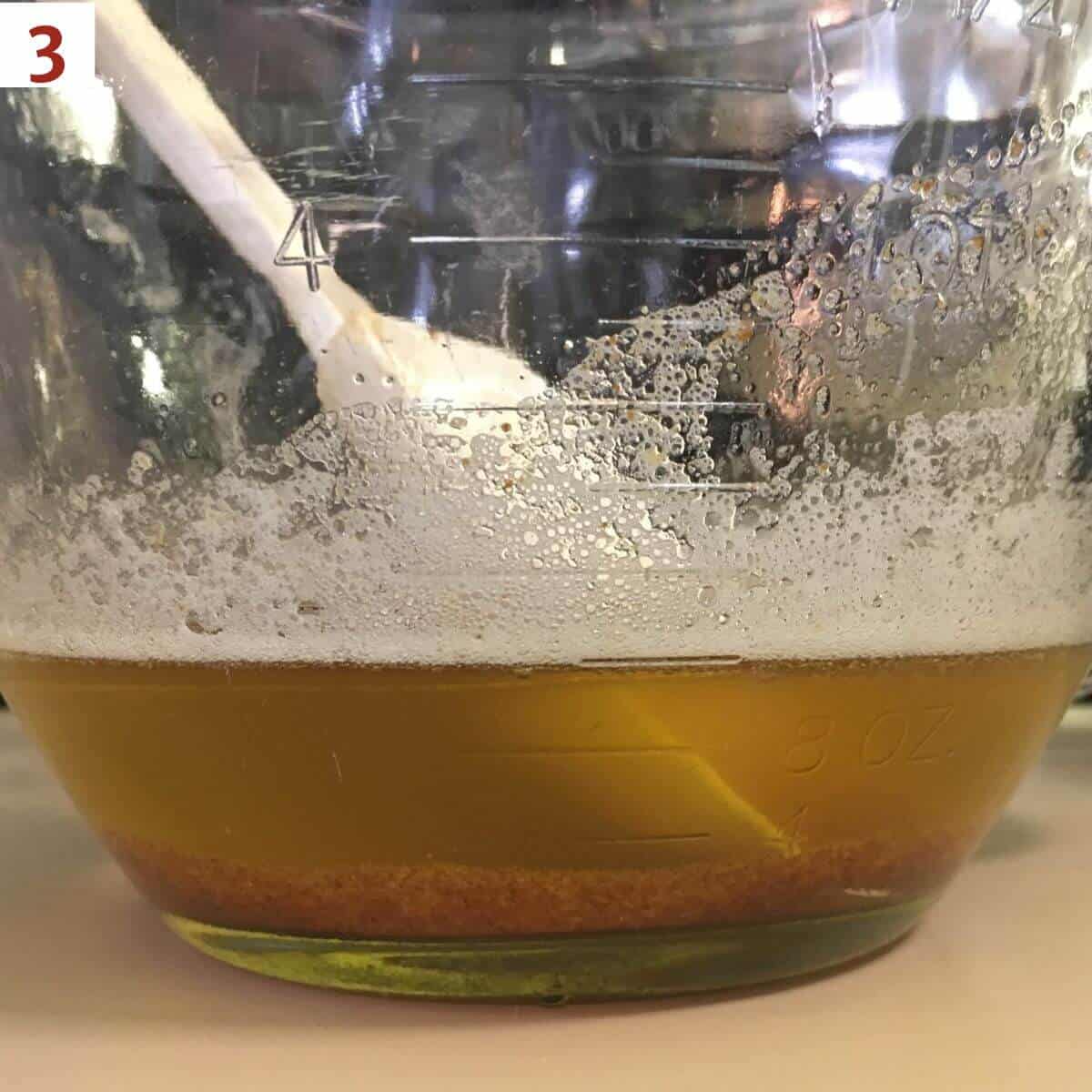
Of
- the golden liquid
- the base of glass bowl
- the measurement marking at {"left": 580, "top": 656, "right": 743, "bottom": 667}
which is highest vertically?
the measurement marking at {"left": 580, "top": 656, "right": 743, "bottom": 667}

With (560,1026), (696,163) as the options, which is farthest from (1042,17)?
(560,1026)

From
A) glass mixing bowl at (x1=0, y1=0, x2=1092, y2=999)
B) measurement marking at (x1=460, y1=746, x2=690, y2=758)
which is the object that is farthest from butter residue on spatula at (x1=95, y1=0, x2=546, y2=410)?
measurement marking at (x1=460, y1=746, x2=690, y2=758)

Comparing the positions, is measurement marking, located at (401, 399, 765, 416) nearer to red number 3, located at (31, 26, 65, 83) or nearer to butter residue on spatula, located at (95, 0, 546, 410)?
butter residue on spatula, located at (95, 0, 546, 410)

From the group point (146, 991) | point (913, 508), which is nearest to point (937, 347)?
point (913, 508)

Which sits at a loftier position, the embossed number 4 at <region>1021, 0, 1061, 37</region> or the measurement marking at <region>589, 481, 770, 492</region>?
the embossed number 4 at <region>1021, 0, 1061, 37</region>

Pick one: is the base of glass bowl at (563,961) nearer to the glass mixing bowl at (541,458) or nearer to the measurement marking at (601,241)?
the glass mixing bowl at (541,458)

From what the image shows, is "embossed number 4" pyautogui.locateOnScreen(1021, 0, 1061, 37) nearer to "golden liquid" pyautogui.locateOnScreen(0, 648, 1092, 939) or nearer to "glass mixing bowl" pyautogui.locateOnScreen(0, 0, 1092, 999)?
"glass mixing bowl" pyautogui.locateOnScreen(0, 0, 1092, 999)

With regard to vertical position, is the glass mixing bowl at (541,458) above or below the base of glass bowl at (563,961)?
above

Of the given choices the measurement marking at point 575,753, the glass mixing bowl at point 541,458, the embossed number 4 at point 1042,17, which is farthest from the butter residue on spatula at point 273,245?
the embossed number 4 at point 1042,17
